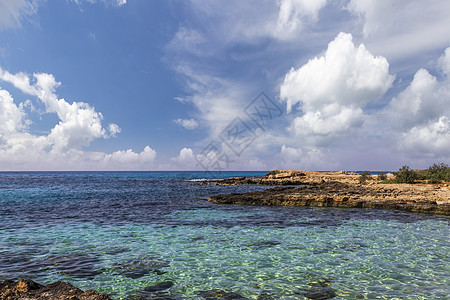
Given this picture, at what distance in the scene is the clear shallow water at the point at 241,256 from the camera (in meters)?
8.16

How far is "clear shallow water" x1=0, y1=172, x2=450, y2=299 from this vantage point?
321 inches

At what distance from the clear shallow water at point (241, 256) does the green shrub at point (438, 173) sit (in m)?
37.9

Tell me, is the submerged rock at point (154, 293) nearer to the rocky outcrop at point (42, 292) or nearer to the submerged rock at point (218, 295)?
the submerged rock at point (218, 295)

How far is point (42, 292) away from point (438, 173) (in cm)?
6427

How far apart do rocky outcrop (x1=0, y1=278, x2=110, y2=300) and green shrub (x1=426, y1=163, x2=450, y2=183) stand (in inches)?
2335

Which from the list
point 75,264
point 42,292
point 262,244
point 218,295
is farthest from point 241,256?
point 42,292

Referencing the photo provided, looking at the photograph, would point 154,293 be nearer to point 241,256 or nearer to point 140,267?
point 140,267

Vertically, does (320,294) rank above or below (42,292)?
below

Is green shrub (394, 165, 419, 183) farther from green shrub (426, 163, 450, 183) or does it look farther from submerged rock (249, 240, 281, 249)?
submerged rock (249, 240, 281, 249)

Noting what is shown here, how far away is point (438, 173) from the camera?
162 feet

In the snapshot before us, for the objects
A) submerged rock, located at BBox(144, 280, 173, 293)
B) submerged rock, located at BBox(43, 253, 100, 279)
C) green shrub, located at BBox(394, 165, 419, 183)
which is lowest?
→ submerged rock, located at BBox(43, 253, 100, 279)

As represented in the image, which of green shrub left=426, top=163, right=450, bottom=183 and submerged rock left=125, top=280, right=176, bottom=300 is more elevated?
green shrub left=426, top=163, right=450, bottom=183

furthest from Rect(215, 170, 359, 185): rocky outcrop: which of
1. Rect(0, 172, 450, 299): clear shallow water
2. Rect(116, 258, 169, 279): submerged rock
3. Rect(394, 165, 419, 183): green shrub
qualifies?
Rect(116, 258, 169, 279): submerged rock

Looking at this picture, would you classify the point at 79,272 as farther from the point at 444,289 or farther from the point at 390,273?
the point at 444,289
